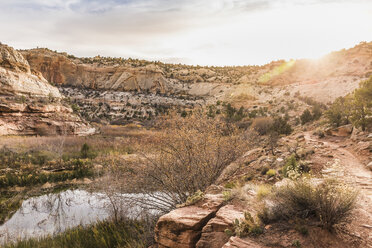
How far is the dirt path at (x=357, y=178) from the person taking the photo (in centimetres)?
341

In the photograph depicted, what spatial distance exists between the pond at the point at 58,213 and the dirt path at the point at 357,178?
20.4ft

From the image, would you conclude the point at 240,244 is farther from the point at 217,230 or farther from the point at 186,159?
the point at 186,159

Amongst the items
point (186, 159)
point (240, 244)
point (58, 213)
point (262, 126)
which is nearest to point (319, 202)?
point (240, 244)

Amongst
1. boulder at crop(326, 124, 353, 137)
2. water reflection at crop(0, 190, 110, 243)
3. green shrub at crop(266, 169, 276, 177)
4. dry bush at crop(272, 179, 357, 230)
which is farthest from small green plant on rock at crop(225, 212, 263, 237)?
boulder at crop(326, 124, 353, 137)

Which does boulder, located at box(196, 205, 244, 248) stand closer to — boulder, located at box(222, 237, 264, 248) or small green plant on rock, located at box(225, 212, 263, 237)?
small green plant on rock, located at box(225, 212, 263, 237)

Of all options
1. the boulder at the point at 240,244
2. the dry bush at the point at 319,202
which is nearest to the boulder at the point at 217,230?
the boulder at the point at 240,244

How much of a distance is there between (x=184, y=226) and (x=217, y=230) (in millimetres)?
669

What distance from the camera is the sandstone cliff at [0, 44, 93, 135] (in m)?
24.5

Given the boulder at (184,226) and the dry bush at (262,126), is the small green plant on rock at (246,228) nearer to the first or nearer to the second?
the boulder at (184,226)

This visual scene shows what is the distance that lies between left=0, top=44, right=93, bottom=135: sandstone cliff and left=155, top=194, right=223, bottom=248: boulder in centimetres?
2343

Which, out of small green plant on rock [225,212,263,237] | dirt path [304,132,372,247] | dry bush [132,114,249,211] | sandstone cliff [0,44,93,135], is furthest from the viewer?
sandstone cliff [0,44,93,135]

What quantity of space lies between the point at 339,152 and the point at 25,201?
55.5ft

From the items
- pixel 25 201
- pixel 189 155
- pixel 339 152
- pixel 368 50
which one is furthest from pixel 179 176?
pixel 368 50

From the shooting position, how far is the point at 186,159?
8.17 metres
